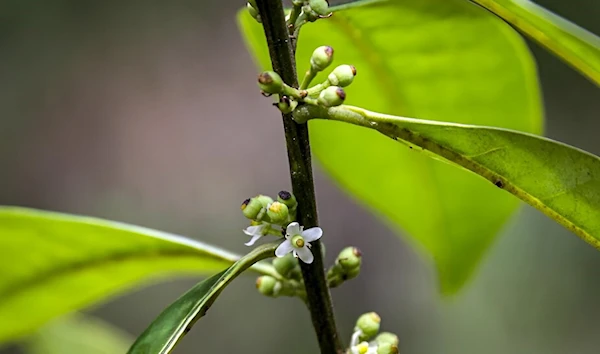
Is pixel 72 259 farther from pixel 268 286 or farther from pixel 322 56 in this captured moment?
pixel 322 56

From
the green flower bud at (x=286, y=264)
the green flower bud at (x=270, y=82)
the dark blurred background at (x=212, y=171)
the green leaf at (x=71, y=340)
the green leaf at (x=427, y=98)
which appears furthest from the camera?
the dark blurred background at (x=212, y=171)

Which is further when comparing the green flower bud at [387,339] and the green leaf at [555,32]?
the green flower bud at [387,339]

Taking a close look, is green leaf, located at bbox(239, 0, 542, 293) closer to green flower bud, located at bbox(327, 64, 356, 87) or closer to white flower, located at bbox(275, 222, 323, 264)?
green flower bud, located at bbox(327, 64, 356, 87)

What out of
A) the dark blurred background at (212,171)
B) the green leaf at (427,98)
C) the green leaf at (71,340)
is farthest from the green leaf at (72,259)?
the dark blurred background at (212,171)

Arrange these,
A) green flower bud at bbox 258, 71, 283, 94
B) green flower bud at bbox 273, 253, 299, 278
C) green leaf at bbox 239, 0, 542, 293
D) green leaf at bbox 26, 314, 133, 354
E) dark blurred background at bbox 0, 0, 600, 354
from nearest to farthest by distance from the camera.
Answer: green flower bud at bbox 258, 71, 283, 94 < green flower bud at bbox 273, 253, 299, 278 < green leaf at bbox 239, 0, 542, 293 < green leaf at bbox 26, 314, 133, 354 < dark blurred background at bbox 0, 0, 600, 354

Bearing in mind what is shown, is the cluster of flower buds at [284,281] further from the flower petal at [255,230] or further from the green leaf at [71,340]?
the green leaf at [71,340]

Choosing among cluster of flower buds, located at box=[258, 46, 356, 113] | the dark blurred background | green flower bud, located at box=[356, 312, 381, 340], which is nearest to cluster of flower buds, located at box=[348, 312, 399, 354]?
green flower bud, located at box=[356, 312, 381, 340]

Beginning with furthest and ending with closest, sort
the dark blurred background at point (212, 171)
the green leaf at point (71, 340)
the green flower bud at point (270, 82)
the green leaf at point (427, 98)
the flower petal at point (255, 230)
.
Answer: the dark blurred background at point (212, 171), the green leaf at point (71, 340), the green leaf at point (427, 98), the flower petal at point (255, 230), the green flower bud at point (270, 82)
